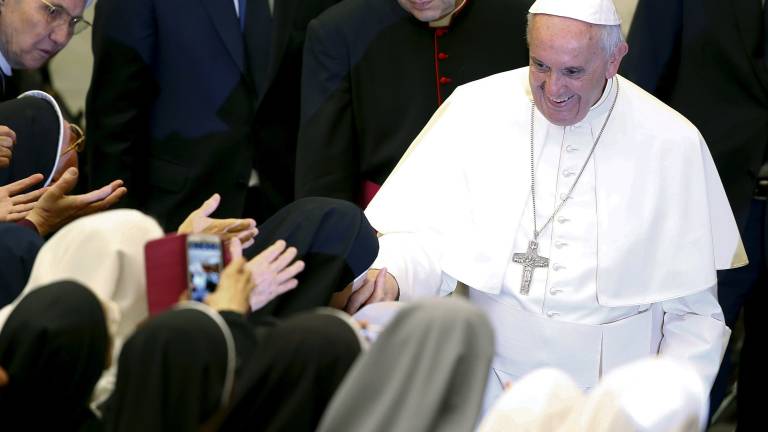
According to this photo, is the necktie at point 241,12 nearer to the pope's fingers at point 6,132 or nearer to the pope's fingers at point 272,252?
the pope's fingers at point 6,132

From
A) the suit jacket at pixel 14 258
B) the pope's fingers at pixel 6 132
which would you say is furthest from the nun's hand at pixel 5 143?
the suit jacket at pixel 14 258

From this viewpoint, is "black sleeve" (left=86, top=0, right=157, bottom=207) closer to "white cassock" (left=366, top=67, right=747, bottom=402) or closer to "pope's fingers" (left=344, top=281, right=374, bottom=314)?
"white cassock" (left=366, top=67, right=747, bottom=402)

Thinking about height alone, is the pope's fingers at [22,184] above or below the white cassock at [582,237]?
above

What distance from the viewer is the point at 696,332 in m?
4.85

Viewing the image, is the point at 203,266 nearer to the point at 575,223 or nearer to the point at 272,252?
the point at 272,252

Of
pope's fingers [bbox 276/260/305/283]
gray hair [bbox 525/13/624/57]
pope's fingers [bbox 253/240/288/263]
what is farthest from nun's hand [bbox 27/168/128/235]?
gray hair [bbox 525/13/624/57]

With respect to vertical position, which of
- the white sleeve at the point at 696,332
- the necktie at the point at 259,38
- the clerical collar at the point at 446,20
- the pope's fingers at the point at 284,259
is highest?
the clerical collar at the point at 446,20

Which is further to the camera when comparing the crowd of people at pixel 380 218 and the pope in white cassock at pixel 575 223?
the pope in white cassock at pixel 575 223

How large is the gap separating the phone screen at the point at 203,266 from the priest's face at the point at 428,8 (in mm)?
2091

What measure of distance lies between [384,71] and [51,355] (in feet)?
8.45

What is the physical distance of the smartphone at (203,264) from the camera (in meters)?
3.80

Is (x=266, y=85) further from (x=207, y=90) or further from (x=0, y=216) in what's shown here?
(x=0, y=216)

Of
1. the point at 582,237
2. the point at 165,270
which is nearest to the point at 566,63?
the point at 582,237

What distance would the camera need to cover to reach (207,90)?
6.35 meters
